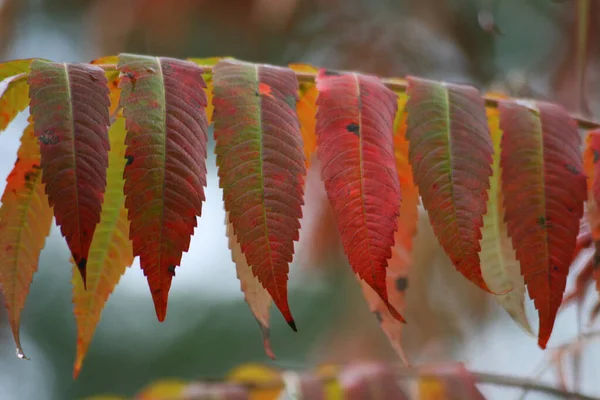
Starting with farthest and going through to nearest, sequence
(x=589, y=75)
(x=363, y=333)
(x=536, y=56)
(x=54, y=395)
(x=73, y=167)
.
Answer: (x=54, y=395), (x=536, y=56), (x=363, y=333), (x=589, y=75), (x=73, y=167)

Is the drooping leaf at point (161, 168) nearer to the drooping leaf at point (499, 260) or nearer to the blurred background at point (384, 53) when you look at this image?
the drooping leaf at point (499, 260)

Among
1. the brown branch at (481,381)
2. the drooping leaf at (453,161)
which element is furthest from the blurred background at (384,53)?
the drooping leaf at (453,161)

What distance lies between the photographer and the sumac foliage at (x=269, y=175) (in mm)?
706

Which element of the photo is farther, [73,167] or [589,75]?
[589,75]

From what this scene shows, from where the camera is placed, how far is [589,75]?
9.37 feet

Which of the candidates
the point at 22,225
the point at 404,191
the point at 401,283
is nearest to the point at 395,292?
the point at 401,283

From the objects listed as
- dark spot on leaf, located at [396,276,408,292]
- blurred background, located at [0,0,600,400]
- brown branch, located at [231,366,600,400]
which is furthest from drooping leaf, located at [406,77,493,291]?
blurred background, located at [0,0,600,400]

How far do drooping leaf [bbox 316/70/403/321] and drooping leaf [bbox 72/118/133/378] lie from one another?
267mm

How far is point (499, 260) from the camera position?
95 cm

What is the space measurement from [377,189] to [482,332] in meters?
3.06

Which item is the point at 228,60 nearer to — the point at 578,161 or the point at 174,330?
the point at 578,161

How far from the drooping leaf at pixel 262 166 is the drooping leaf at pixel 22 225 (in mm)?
225

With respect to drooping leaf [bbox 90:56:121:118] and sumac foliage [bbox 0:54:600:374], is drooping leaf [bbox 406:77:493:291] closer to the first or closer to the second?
sumac foliage [bbox 0:54:600:374]

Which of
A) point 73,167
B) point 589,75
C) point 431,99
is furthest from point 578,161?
point 589,75
